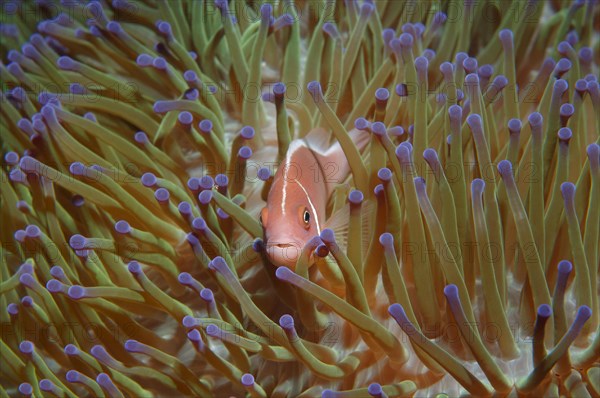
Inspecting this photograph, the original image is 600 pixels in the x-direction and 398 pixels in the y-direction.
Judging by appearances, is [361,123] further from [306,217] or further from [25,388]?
[25,388]

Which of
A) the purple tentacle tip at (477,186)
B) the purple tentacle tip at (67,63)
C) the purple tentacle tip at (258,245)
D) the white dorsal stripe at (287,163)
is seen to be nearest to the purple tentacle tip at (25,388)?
the purple tentacle tip at (258,245)

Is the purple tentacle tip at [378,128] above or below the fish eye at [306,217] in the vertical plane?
above

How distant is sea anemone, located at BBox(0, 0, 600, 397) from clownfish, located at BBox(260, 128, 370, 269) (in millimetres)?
44

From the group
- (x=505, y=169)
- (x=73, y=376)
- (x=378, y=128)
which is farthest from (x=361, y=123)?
(x=73, y=376)

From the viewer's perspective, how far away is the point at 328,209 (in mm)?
1352

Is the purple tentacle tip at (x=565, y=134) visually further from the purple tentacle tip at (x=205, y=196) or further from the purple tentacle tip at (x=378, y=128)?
the purple tentacle tip at (x=205, y=196)

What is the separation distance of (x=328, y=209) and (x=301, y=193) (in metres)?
0.23

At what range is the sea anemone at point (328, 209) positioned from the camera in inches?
40.8

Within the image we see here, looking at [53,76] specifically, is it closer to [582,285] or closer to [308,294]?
[308,294]

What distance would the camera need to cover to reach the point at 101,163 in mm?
1409

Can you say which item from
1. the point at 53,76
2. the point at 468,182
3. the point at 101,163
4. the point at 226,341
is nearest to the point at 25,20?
the point at 53,76

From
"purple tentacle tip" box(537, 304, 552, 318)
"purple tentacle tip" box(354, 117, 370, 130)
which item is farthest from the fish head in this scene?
"purple tentacle tip" box(537, 304, 552, 318)

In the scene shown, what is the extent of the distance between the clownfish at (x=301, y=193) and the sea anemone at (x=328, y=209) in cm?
4

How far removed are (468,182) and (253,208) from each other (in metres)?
0.51
